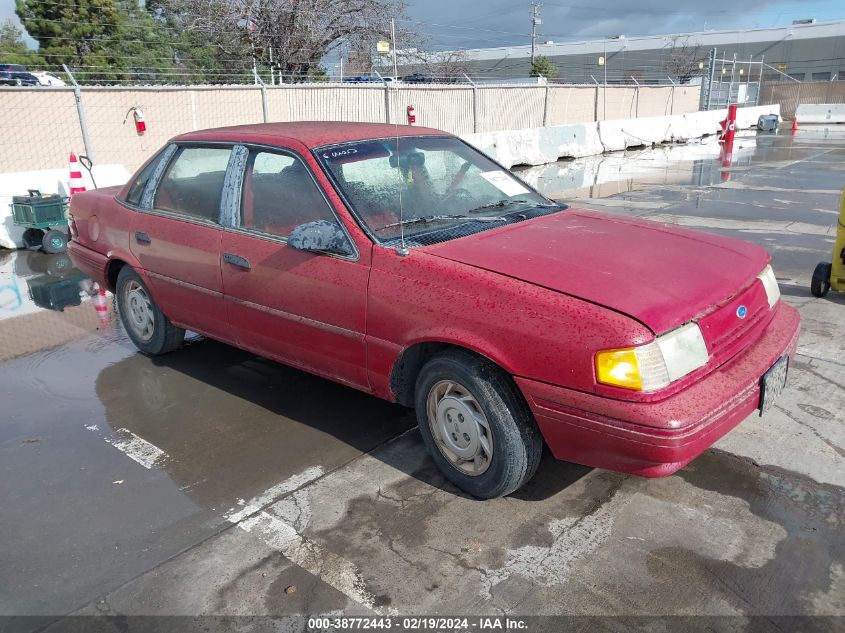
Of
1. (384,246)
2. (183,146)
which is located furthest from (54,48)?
(384,246)

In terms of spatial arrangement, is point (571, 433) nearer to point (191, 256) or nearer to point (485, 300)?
point (485, 300)

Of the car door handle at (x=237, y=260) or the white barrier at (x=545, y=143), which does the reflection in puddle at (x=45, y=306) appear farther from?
the car door handle at (x=237, y=260)

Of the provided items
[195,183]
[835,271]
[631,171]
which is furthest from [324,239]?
[631,171]

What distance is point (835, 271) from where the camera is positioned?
5828mm

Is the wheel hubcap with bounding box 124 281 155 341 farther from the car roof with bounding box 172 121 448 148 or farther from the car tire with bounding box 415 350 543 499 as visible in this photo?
the car tire with bounding box 415 350 543 499

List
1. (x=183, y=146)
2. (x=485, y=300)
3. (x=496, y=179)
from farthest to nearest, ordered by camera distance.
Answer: (x=183, y=146) < (x=496, y=179) < (x=485, y=300)

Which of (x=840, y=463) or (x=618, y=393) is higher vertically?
(x=618, y=393)

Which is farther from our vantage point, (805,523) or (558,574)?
(805,523)

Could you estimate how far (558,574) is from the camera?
9.04ft

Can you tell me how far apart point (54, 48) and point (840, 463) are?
33.8 meters

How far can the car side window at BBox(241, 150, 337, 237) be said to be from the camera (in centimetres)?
372

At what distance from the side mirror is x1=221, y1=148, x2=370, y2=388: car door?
0.05 metres

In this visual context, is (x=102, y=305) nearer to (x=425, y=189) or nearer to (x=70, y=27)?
(x=425, y=189)

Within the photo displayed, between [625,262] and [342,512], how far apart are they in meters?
1.73
